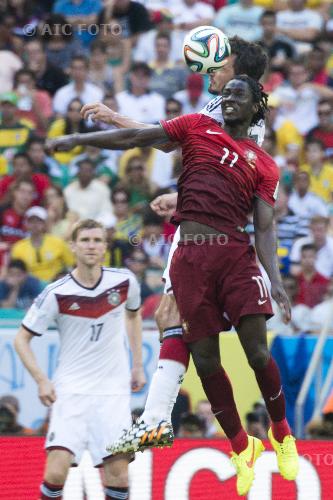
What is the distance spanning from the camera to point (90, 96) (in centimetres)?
1562

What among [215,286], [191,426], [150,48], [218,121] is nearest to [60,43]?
[150,48]

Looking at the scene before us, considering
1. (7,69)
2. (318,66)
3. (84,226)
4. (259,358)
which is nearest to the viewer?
(259,358)

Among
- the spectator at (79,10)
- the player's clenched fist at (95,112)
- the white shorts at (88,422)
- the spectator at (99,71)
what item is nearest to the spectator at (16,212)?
the spectator at (99,71)

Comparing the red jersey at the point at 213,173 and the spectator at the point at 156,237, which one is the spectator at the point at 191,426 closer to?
the spectator at the point at 156,237

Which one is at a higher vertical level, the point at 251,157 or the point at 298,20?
the point at 298,20

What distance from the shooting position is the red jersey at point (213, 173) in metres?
8.14

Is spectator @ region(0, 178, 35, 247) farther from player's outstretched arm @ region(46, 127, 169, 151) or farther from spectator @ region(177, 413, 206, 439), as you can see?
player's outstretched arm @ region(46, 127, 169, 151)

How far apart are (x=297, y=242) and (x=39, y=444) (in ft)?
14.8

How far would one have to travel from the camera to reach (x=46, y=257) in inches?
531

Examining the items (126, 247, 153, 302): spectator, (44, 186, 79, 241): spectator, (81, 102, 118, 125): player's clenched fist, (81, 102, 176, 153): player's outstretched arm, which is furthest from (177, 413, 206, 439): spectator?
(81, 102, 118, 125): player's clenched fist

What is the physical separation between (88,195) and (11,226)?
34.0 inches

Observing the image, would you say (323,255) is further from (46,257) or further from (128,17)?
(128,17)

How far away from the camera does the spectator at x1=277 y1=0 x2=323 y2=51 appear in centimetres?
1684

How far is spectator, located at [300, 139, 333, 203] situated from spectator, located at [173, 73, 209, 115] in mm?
1371
